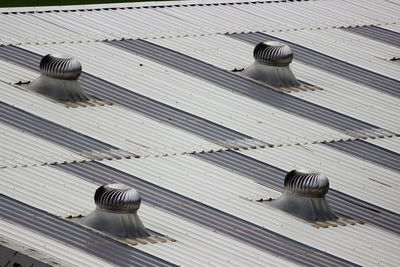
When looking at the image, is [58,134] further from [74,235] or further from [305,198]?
[305,198]

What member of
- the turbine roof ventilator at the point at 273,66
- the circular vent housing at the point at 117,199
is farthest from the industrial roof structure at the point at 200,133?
the circular vent housing at the point at 117,199

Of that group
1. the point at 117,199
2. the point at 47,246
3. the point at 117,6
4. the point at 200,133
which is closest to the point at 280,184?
the point at 200,133

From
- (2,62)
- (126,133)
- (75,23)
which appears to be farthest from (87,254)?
(75,23)

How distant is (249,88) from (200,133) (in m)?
4.67

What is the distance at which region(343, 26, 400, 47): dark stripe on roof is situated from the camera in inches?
2098

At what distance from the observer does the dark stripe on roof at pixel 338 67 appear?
4859 cm

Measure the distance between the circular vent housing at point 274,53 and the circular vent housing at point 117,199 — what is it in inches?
501

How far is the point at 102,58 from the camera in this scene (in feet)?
152

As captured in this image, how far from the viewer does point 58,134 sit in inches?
1583

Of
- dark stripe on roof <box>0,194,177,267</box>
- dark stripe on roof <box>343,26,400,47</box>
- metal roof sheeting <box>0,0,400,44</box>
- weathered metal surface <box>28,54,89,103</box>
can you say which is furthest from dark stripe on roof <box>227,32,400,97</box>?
dark stripe on roof <box>0,194,177,267</box>

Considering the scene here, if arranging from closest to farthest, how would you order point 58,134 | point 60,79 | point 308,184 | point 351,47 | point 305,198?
point 308,184
point 305,198
point 58,134
point 60,79
point 351,47

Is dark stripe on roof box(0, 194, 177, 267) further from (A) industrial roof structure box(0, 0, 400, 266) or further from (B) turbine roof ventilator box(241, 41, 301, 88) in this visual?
(B) turbine roof ventilator box(241, 41, 301, 88)

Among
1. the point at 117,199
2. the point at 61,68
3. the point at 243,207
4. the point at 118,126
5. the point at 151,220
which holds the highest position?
the point at 61,68

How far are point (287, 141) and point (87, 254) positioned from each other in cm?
1139
